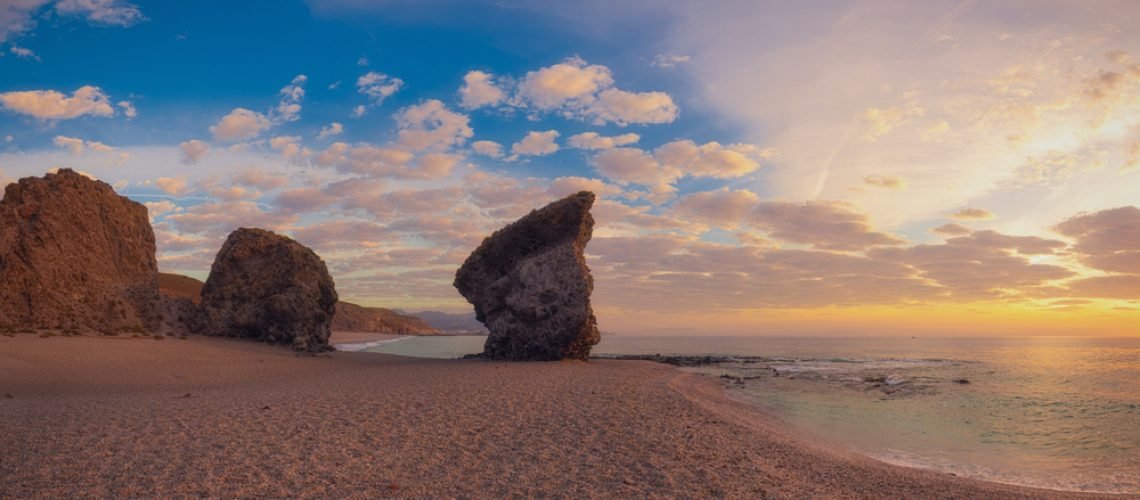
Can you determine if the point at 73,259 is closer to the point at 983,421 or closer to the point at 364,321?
the point at 983,421

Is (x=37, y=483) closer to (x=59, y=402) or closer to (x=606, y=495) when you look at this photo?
(x=606, y=495)

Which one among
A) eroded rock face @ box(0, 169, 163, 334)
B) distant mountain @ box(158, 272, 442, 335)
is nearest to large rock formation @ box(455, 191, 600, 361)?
eroded rock face @ box(0, 169, 163, 334)

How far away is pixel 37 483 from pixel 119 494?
1.37 m

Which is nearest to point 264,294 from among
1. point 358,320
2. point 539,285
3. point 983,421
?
point 539,285

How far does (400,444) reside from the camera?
9906mm

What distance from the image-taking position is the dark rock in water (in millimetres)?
30188

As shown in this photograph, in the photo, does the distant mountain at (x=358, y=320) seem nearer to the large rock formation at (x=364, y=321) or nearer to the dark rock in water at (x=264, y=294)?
the large rock formation at (x=364, y=321)

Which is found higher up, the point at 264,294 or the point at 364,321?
the point at 264,294

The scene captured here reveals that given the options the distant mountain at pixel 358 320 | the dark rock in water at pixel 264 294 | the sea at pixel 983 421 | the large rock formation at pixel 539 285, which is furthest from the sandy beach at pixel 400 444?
the distant mountain at pixel 358 320

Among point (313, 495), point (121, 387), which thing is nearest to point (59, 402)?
point (121, 387)

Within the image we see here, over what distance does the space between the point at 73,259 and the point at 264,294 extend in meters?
8.10

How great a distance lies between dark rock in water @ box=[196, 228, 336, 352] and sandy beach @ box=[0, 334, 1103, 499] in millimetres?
11633

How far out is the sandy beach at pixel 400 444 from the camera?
7.71m

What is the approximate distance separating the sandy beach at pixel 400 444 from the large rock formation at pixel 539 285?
32.8ft
